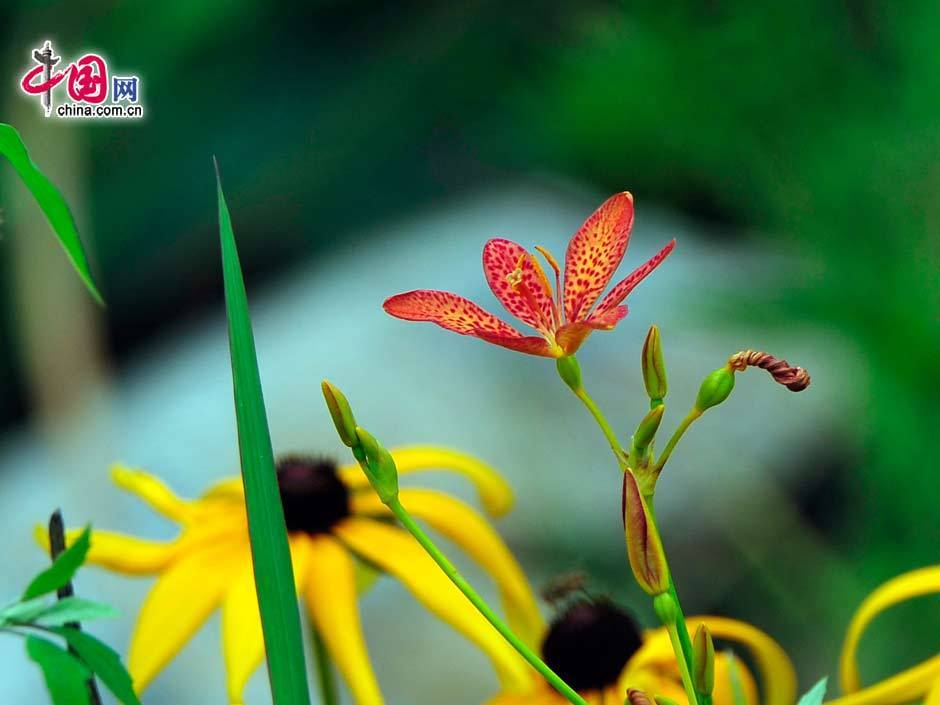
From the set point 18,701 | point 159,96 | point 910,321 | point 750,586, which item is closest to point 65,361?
point 159,96

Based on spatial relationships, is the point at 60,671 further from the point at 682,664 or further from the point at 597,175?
the point at 597,175

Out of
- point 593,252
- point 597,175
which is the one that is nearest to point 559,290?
point 593,252

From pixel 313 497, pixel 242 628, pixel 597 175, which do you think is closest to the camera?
pixel 242 628

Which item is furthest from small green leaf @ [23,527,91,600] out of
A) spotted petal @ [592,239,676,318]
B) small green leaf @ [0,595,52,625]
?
spotted petal @ [592,239,676,318]

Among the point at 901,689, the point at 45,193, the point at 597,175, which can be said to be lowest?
the point at 901,689

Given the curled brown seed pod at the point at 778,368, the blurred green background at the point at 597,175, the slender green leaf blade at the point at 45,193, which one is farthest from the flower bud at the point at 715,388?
the blurred green background at the point at 597,175

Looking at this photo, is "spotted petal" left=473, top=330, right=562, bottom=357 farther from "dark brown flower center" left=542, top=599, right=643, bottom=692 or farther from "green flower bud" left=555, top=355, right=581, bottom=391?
"dark brown flower center" left=542, top=599, right=643, bottom=692

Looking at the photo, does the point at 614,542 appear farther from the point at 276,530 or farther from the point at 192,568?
the point at 276,530
